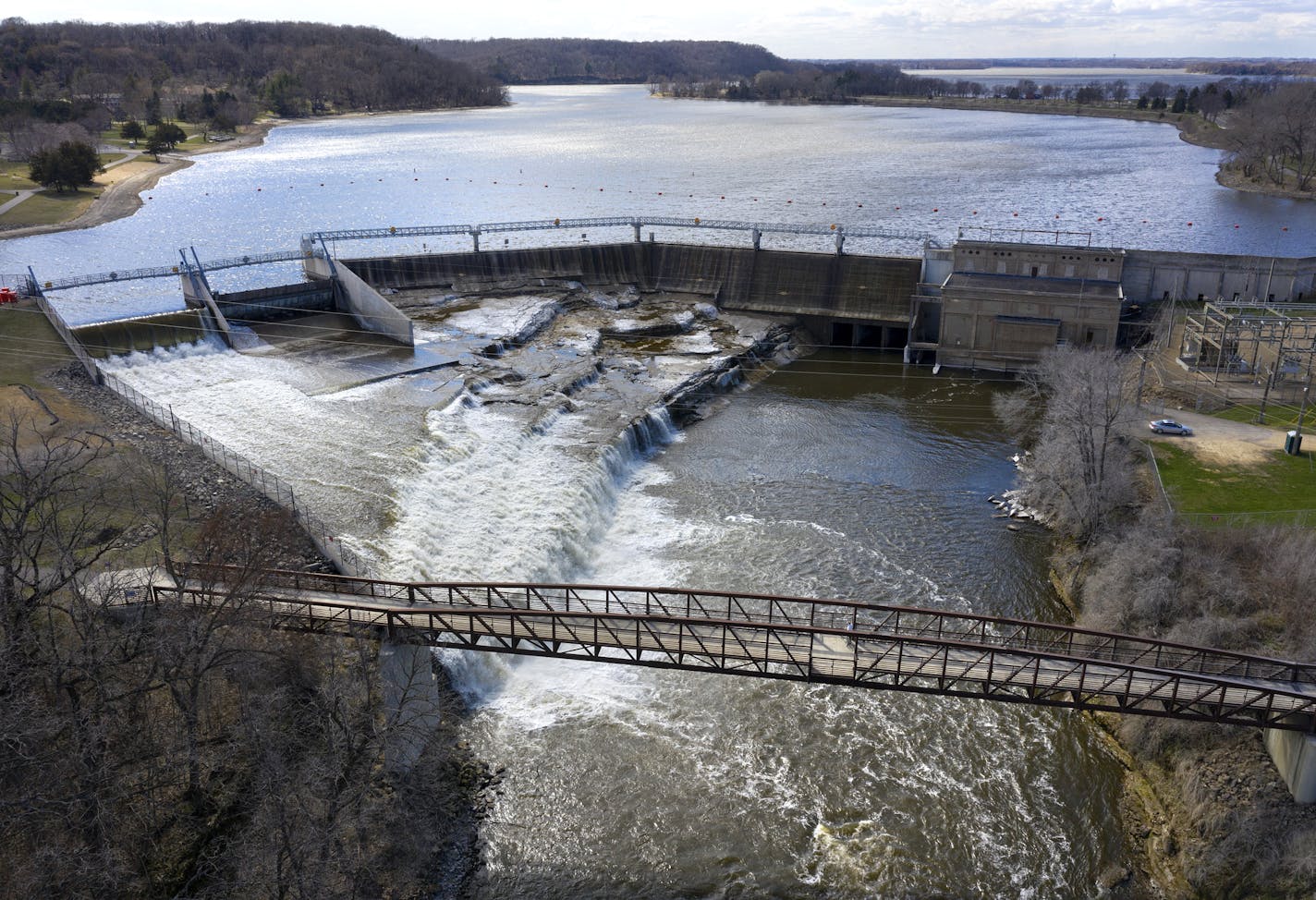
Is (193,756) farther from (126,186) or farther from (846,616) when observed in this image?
(126,186)

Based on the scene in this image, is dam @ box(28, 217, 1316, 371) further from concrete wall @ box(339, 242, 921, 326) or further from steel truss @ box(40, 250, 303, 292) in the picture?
steel truss @ box(40, 250, 303, 292)

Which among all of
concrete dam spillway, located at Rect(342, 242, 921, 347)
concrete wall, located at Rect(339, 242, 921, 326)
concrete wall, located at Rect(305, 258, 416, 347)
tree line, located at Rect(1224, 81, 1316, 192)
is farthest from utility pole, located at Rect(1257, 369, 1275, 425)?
tree line, located at Rect(1224, 81, 1316, 192)

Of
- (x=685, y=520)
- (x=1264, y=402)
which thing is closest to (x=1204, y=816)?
(x=685, y=520)

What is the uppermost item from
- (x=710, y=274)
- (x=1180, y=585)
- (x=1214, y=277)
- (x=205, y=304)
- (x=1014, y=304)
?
(x=1214, y=277)

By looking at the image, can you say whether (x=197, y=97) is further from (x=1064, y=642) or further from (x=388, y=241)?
(x=1064, y=642)

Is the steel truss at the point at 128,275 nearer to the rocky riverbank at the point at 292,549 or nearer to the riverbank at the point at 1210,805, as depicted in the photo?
the rocky riverbank at the point at 292,549

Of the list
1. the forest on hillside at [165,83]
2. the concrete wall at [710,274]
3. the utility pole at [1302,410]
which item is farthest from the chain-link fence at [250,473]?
the forest on hillside at [165,83]

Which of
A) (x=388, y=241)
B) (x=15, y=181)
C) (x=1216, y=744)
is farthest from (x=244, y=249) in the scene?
(x=1216, y=744)
